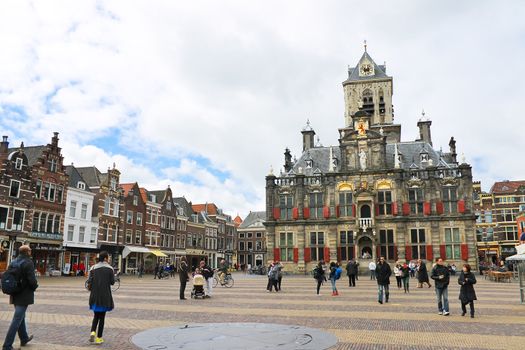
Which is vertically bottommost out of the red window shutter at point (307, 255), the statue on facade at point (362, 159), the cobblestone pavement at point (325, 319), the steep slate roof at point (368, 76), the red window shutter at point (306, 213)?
the cobblestone pavement at point (325, 319)

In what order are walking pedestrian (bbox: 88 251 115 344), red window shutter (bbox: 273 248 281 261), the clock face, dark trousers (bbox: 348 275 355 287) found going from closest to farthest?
1. walking pedestrian (bbox: 88 251 115 344)
2. dark trousers (bbox: 348 275 355 287)
3. red window shutter (bbox: 273 248 281 261)
4. the clock face

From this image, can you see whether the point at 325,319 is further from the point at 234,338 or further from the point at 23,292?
the point at 23,292

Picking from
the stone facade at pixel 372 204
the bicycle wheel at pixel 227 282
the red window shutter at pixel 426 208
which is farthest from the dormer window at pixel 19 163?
the red window shutter at pixel 426 208

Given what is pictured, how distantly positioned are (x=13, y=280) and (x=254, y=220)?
261 ft

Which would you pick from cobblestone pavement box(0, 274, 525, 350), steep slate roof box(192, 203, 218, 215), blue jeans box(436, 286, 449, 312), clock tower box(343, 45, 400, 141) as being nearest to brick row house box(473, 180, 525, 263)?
clock tower box(343, 45, 400, 141)

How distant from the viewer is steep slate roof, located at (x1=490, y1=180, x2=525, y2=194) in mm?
69350

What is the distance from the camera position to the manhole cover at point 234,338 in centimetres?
816

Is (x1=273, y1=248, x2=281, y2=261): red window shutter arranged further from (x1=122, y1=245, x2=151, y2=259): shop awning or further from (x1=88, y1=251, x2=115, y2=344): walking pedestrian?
(x1=88, y1=251, x2=115, y2=344): walking pedestrian

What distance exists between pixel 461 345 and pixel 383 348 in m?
1.63

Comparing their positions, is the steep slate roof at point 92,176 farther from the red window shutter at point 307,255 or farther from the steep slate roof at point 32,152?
the red window shutter at point 307,255

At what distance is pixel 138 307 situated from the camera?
1484cm

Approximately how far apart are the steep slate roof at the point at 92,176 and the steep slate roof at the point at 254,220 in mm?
39735

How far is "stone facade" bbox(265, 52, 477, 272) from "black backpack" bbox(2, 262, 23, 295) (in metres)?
→ 39.6

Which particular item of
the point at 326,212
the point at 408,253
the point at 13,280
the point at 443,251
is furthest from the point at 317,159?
the point at 13,280
